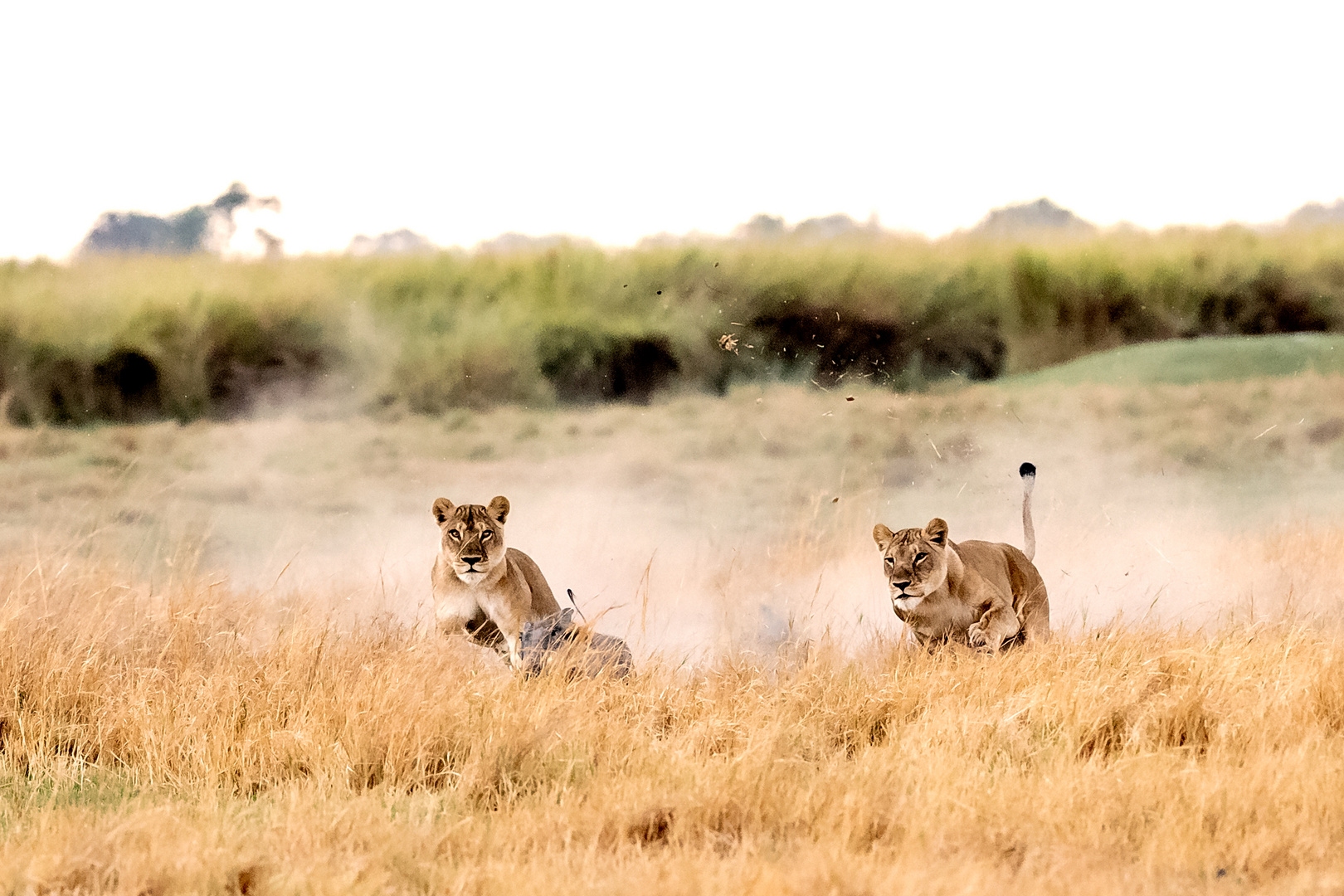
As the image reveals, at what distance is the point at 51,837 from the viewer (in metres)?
4.46

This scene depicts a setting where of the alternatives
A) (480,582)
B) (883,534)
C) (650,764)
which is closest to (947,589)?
(883,534)

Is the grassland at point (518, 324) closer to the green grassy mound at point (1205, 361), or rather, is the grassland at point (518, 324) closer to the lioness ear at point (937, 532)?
the green grassy mound at point (1205, 361)

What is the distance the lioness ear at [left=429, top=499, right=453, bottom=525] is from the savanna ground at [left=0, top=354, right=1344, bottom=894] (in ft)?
2.18

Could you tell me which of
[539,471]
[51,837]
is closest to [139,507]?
[539,471]

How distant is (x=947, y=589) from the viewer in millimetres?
6684

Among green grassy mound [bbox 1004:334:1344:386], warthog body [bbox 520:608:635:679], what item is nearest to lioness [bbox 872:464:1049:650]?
warthog body [bbox 520:608:635:679]

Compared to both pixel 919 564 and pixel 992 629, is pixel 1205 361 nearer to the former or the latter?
pixel 992 629

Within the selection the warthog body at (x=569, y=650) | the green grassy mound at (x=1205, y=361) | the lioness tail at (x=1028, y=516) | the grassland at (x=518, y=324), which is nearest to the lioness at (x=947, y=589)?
the lioness tail at (x=1028, y=516)

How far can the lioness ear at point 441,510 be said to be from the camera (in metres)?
6.88

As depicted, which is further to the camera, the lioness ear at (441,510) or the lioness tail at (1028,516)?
the lioness tail at (1028,516)

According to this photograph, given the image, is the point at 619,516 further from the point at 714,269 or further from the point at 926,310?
the point at 926,310

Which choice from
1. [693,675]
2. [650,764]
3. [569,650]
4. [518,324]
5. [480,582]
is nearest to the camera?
[650,764]

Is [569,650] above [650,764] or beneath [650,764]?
above

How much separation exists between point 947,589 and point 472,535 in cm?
245
